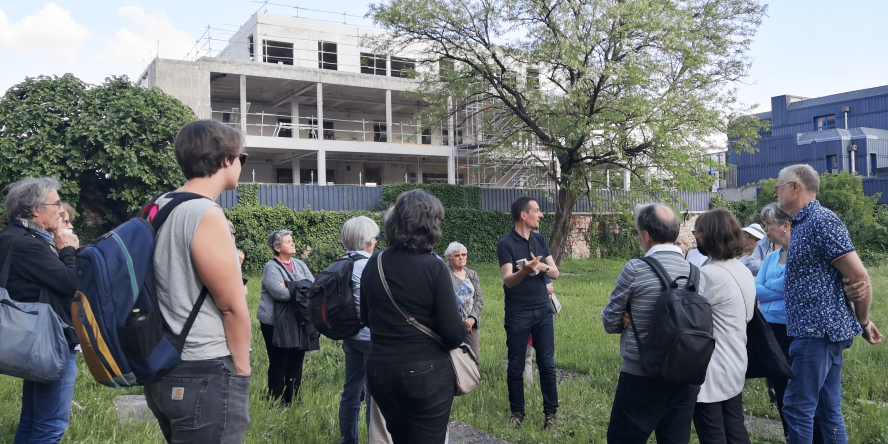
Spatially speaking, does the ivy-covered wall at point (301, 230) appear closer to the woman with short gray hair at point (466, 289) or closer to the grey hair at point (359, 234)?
the woman with short gray hair at point (466, 289)

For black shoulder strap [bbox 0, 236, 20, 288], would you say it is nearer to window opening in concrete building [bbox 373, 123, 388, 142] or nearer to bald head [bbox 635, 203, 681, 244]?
A: bald head [bbox 635, 203, 681, 244]

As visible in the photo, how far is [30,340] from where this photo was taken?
132 inches

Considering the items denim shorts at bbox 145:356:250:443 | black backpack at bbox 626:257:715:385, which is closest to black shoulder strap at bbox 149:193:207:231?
denim shorts at bbox 145:356:250:443

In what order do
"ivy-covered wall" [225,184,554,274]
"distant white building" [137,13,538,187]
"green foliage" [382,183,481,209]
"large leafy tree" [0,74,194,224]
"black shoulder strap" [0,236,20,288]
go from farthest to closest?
"distant white building" [137,13,538,187], "green foliage" [382,183,481,209], "ivy-covered wall" [225,184,554,274], "large leafy tree" [0,74,194,224], "black shoulder strap" [0,236,20,288]

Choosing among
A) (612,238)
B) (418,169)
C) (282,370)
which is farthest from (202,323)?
(418,169)

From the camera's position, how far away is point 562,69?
2116cm

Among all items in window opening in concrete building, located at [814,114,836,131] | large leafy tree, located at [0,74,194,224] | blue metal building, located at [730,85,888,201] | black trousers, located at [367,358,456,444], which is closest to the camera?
black trousers, located at [367,358,456,444]

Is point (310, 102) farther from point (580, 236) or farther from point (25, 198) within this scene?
point (25, 198)

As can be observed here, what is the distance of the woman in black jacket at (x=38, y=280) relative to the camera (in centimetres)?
358

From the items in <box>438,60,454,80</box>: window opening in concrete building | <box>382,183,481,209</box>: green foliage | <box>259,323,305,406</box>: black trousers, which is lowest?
<box>259,323,305,406</box>: black trousers

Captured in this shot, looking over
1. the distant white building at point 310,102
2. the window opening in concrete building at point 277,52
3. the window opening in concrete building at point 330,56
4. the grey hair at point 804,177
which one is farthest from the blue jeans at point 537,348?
the window opening in concrete building at point 330,56

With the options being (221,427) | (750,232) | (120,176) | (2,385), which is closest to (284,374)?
(2,385)

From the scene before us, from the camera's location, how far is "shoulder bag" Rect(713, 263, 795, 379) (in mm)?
3938

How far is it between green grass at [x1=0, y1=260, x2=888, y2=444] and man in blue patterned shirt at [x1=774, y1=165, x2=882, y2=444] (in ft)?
4.04
